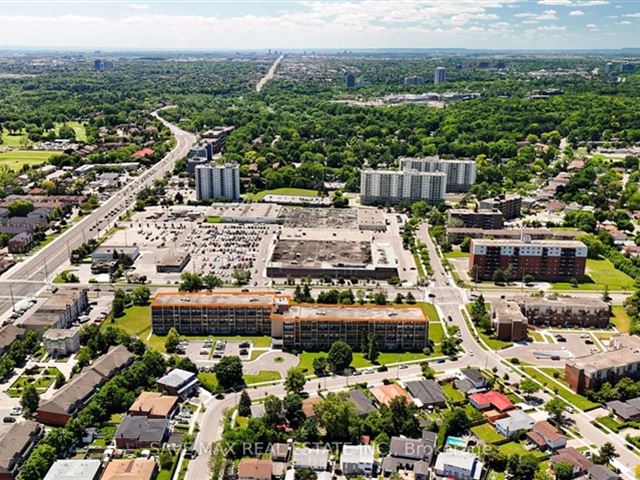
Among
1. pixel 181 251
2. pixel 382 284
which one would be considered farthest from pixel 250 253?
pixel 382 284

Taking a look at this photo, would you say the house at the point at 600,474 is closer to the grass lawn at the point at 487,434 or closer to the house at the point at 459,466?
the grass lawn at the point at 487,434

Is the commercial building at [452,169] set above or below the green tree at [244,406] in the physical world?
above

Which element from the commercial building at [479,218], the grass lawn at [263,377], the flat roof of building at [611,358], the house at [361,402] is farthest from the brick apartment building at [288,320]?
the commercial building at [479,218]

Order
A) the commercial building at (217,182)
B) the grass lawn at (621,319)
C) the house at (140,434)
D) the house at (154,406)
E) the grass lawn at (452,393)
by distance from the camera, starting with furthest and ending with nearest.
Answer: the commercial building at (217,182), the grass lawn at (621,319), the grass lawn at (452,393), the house at (154,406), the house at (140,434)

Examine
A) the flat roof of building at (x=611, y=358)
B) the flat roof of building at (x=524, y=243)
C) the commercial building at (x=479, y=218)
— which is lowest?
the flat roof of building at (x=611, y=358)

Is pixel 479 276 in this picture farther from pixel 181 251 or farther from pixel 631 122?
pixel 631 122

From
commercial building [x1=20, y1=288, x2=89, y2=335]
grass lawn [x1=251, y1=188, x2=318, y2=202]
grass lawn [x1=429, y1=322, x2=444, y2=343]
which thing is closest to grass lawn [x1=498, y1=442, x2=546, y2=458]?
grass lawn [x1=429, y1=322, x2=444, y2=343]

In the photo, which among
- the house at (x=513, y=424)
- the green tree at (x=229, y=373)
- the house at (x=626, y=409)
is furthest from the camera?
the green tree at (x=229, y=373)
